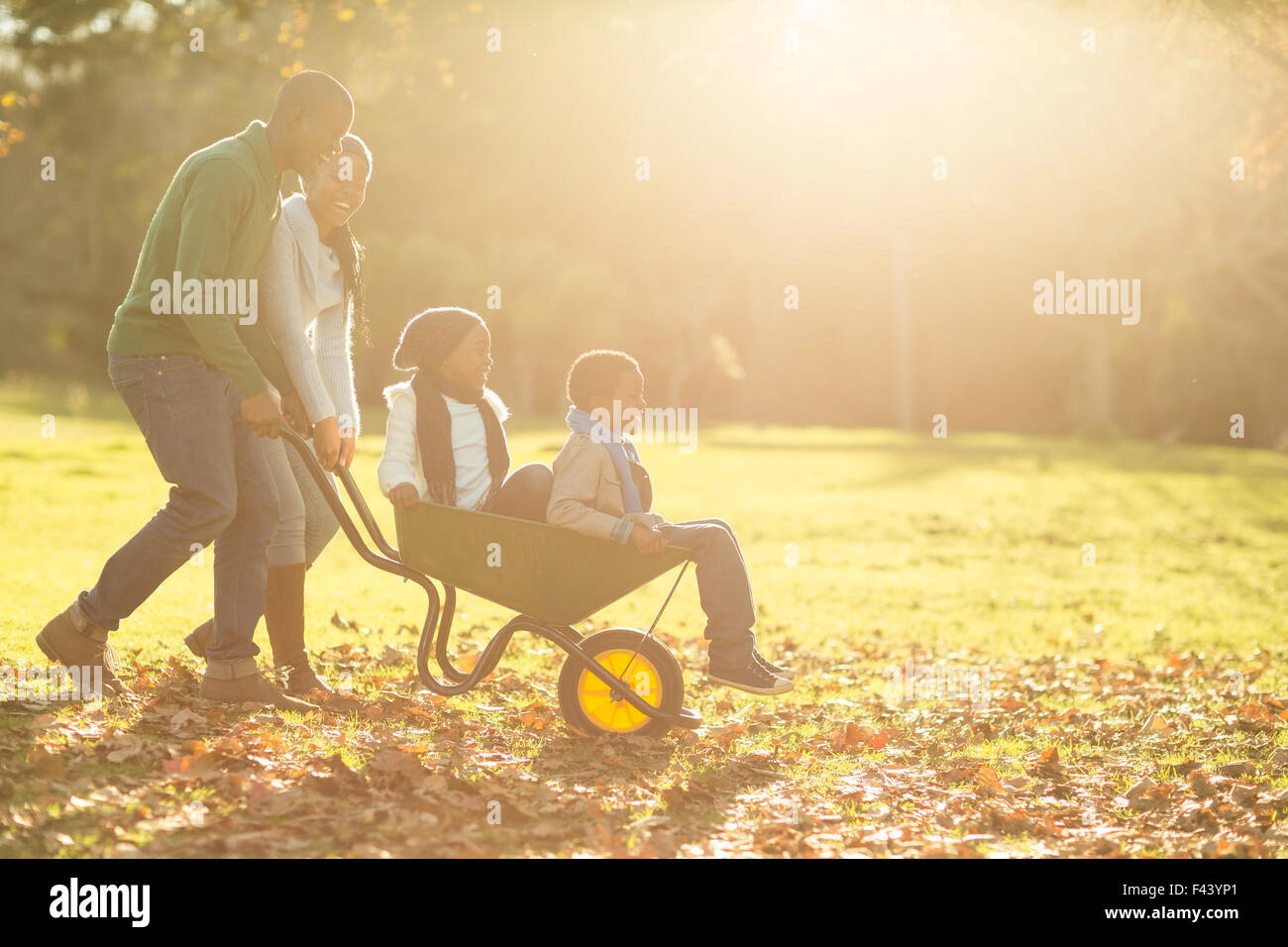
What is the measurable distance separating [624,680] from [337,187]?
202cm

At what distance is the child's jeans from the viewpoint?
4.49 metres

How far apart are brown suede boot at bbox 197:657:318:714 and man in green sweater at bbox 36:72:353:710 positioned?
1.24 ft

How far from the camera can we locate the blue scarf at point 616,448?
4.52 m

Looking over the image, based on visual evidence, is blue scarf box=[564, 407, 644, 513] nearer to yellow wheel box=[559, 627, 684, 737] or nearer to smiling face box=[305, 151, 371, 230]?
yellow wheel box=[559, 627, 684, 737]

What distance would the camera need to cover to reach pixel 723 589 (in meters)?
4.50

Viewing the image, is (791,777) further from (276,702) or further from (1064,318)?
(1064,318)

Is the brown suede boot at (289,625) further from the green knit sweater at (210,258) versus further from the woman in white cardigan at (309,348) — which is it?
the green knit sweater at (210,258)

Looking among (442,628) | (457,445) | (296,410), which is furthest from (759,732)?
(296,410)

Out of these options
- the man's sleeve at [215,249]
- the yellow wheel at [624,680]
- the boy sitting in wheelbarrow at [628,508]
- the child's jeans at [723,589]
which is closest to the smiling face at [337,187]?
the man's sleeve at [215,249]

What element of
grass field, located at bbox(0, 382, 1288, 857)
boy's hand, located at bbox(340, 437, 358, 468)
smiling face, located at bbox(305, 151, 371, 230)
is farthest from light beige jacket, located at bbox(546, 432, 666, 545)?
smiling face, located at bbox(305, 151, 371, 230)

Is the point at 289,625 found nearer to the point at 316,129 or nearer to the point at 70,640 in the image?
the point at 70,640

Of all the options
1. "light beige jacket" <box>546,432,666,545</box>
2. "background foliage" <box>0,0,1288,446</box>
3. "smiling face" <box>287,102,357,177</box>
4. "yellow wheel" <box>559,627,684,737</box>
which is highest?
"background foliage" <box>0,0,1288,446</box>

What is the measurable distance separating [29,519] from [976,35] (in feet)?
28.6

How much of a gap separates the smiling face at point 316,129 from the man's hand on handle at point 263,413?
0.82 metres
